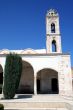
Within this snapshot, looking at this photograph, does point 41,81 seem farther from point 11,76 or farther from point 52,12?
point 52,12

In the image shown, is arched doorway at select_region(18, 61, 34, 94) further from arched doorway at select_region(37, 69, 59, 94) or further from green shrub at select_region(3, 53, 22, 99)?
green shrub at select_region(3, 53, 22, 99)

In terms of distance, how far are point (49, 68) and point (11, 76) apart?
19.2 ft

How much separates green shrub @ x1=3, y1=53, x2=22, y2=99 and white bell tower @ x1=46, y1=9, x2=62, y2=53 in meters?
11.5

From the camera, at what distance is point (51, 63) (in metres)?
21.1

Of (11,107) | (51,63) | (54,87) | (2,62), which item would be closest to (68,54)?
(51,63)

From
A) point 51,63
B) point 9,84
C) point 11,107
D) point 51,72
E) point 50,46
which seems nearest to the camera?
point 11,107

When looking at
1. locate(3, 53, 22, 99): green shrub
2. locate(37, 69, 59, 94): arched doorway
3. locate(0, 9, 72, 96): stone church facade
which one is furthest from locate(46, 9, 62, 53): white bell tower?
locate(3, 53, 22, 99): green shrub

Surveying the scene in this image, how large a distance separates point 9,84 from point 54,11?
16.8 meters

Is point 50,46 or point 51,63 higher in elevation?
point 50,46

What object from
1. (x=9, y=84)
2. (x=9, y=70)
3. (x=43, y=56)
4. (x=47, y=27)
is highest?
(x=47, y=27)

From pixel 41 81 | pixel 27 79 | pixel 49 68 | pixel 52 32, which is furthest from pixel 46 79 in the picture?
pixel 52 32

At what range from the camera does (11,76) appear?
16.3 m

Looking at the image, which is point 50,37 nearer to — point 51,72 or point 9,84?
point 51,72

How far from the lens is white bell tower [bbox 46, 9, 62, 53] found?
27.9m
